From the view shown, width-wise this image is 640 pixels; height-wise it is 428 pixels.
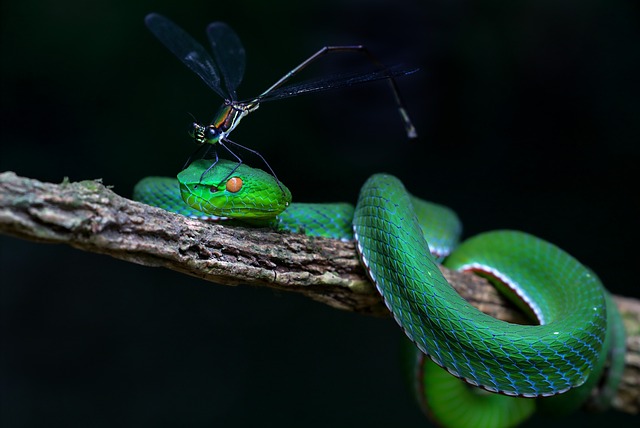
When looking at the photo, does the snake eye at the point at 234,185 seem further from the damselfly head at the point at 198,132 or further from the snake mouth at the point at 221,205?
the damselfly head at the point at 198,132

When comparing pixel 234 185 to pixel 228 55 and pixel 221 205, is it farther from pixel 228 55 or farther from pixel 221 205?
pixel 228 55

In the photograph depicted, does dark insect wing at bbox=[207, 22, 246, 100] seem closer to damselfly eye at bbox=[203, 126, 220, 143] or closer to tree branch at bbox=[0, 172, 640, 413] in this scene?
damselfly eye at bbox=[203, 126, 220, 143]

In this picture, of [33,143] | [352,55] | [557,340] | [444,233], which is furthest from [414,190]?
[33,143]

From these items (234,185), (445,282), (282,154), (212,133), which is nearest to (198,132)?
(212,133)

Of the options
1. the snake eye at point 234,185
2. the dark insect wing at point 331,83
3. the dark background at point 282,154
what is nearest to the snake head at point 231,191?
the snake eye at point 234,185

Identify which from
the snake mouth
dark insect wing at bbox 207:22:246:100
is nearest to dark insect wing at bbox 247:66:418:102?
dark insect wing at bbox 207:22:246:100

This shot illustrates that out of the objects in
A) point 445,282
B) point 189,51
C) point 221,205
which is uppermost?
point 189,51
